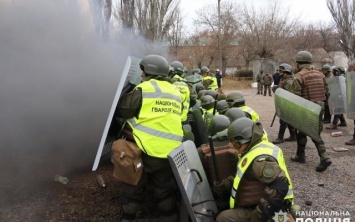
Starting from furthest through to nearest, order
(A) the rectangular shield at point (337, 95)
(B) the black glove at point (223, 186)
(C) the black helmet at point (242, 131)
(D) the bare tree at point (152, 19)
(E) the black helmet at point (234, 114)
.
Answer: (D) the bare tree at point (152, 19) < (A) the rectangular shield at point (337, 95) < (E) the black helmet at point (234, 114) < (B) the black glove at point (223, 186) < (C) the black helmet at point (242, 131)

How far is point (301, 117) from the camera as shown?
5070 millimetres

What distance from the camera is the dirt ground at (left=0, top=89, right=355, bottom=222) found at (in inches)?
134

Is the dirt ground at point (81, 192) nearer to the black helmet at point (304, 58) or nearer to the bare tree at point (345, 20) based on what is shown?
the black helmet at point (304, 58)

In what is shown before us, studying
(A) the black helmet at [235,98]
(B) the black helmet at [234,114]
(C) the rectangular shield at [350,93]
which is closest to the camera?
(B) the black helmet at [234,114]

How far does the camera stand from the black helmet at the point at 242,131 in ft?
8.34

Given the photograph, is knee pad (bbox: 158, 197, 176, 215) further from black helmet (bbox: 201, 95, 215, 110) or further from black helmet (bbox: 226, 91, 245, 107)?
black helmet (bbox: 201, 95, 215, 110)

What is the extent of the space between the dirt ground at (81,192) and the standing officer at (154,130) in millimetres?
535

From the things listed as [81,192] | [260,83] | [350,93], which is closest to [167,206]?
[81,192]

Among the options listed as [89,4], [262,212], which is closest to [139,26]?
[89,4]

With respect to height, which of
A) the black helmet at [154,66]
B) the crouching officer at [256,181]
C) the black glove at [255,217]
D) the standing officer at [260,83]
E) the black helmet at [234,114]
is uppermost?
the black helmet at [154,66]

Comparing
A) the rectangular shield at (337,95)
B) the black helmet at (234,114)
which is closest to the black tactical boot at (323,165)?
the black helmet at (234,114)

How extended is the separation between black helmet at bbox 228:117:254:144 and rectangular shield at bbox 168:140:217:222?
0.39m

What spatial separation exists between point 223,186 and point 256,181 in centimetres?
39

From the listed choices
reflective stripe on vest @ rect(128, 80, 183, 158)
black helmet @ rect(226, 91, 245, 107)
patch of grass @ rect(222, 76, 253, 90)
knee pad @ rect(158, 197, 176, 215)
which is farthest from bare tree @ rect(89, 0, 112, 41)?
patch of grass @ rect(222, 76, 253, 90)
